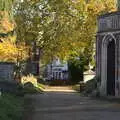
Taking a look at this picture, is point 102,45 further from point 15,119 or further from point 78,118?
→ point 15,119

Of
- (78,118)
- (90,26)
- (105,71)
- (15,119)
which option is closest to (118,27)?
(105,71)

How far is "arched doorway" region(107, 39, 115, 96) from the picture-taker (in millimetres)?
36219

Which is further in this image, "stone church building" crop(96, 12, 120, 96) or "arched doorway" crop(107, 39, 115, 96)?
"arched doorway" crop(107, 39, 115, 96)

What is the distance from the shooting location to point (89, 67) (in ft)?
214

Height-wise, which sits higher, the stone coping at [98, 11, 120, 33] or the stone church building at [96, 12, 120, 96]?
the stone coping at [98, 11, 120, 33]

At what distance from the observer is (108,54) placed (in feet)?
121

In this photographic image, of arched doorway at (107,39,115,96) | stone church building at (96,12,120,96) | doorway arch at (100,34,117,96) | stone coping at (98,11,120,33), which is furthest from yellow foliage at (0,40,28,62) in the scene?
arched doorway at (107,39,115,96)

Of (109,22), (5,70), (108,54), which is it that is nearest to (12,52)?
(5,70)

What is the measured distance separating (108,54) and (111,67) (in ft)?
3.19

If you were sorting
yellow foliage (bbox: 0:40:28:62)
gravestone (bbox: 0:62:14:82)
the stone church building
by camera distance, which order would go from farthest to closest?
yellow foliage (bbox: 0:40:28:62) → gravestone (bbox: 0:62:14:82) → the stone church building

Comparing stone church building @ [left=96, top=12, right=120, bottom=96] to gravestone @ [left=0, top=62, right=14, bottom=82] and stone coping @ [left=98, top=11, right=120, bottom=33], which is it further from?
gravestone @ [left=0, top=62, right=14, bottom=82]

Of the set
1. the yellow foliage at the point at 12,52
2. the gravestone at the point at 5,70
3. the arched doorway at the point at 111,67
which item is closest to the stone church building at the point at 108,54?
the arched doorway at the point at 111,67

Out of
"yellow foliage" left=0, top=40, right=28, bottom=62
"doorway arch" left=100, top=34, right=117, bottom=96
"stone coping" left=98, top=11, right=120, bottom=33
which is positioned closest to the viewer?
"stone coping" left=98, top=11, right=120, bottom=33

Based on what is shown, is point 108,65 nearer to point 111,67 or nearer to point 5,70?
point 111,67
